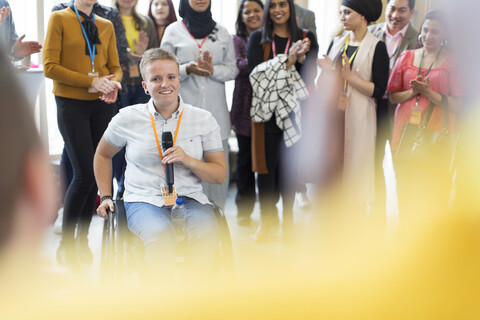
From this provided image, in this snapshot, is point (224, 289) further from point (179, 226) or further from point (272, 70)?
point (272, 70)

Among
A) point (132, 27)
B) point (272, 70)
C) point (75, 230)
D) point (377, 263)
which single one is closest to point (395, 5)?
point (272, 70)

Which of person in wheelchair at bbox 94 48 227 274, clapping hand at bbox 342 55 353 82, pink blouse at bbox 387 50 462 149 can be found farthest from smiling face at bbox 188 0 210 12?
pink blouse at bbox 387 50 462 149

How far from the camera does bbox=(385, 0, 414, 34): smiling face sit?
129 inches

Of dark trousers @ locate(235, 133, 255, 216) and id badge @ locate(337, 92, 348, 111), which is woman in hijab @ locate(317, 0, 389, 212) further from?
dark trousers @ locate(235, 133, 255, 216)

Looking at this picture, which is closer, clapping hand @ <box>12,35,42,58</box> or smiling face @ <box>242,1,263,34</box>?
clapping hand @ <box>12,35,42,58</box>

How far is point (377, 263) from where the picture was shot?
0.91 metres

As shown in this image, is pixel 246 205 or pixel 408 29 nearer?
pixel 408 29

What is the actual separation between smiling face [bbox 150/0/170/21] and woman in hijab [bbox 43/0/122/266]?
89 cm

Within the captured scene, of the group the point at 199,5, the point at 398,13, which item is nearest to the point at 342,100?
the point at 398,13

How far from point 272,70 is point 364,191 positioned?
3.16ft

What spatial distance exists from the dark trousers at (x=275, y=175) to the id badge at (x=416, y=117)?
0.74 m

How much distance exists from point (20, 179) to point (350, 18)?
2.87 m

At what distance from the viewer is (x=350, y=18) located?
2.99 m

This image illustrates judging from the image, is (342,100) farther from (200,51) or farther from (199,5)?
(199,5)
